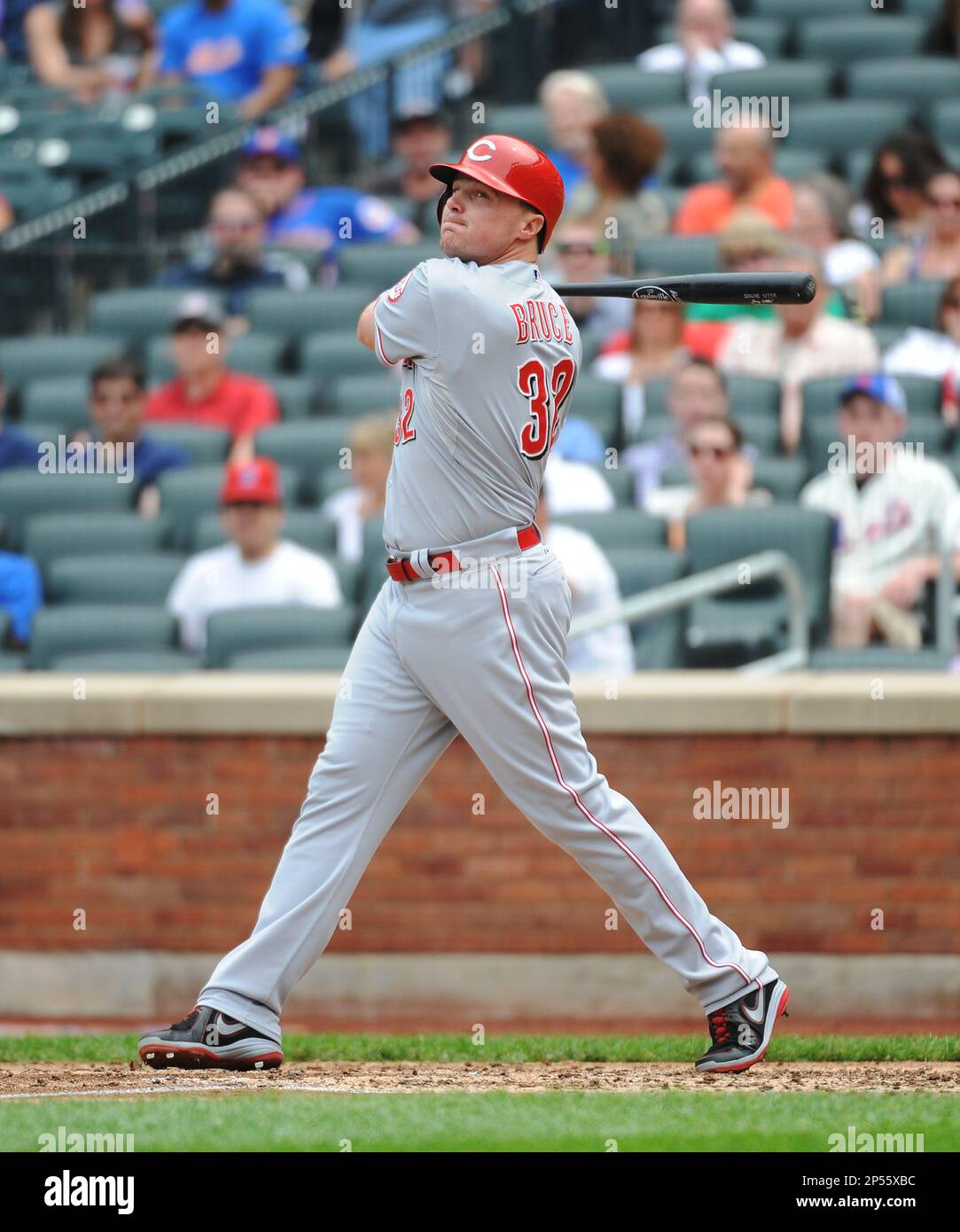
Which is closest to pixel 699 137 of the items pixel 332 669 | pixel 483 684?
pixel 332 669

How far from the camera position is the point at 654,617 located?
26.6 feet

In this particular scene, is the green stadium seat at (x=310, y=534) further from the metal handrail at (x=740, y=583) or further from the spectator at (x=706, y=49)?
the spectator at (x=706, y=49)

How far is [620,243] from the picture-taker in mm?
10023

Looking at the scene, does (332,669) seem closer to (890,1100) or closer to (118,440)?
(118,440)

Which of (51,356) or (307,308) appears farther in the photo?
(51,356)

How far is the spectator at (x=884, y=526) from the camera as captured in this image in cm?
800

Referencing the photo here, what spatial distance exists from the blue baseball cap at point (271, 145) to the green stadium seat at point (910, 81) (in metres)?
3.15

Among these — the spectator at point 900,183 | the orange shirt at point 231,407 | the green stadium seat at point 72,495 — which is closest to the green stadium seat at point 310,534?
the green stadium seat at point 72,495

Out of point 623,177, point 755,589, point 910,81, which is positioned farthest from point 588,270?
point 910,81

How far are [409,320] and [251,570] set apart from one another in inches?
157

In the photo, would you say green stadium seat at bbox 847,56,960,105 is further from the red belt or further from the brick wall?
the red belt

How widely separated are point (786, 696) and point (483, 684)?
277 centimetres

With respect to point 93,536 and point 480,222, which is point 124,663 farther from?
point 480,222

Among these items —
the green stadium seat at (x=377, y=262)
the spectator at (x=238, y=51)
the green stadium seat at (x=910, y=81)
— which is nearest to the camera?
the green stadium seat at (x=377, y=262)
